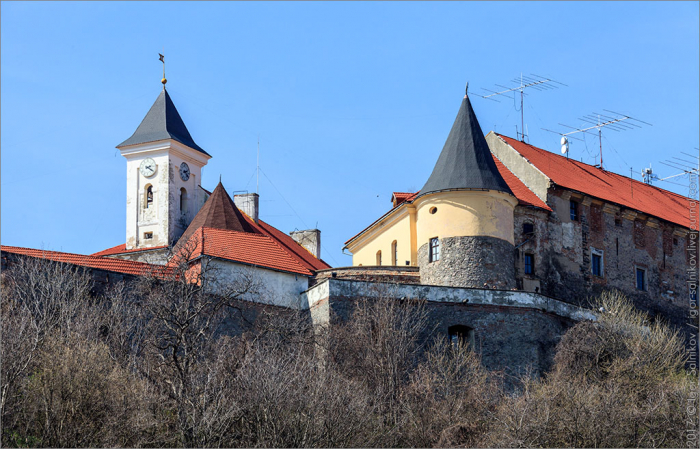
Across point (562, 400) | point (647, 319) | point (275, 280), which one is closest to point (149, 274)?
point (275, 280)

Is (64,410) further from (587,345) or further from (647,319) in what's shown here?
(647,319)

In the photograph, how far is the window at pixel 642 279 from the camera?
198ft

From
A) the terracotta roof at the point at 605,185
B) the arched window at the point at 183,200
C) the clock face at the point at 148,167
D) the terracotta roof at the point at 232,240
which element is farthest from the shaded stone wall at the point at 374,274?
the clock face at the point at 148,167

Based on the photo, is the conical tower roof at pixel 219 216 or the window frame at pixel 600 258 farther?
the conical tower roof at pixel 219 216

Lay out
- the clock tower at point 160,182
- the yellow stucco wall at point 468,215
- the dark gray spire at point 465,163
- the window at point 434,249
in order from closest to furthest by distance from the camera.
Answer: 1. the yellow stucco wall at point 468,215
2. the window at point 434,249
3. the dark gray spire at point 465,163
4. the clock tower at point 160,182

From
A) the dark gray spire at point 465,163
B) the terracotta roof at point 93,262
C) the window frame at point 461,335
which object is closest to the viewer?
the terracotta roof at point 93,262

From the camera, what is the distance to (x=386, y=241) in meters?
59.2

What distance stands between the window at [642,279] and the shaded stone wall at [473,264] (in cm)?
1064

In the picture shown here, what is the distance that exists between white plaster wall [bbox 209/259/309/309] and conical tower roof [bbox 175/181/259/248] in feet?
23.4

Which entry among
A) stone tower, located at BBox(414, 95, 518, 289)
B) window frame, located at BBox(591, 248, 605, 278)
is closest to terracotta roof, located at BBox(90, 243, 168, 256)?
stone tower, located at BBox(414, 95, 518, 289)

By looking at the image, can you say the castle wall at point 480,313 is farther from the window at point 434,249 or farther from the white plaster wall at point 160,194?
the white plaster wall at point 160,194

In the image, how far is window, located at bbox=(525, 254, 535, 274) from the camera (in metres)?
55.3

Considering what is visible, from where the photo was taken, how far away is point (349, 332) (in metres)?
48.2

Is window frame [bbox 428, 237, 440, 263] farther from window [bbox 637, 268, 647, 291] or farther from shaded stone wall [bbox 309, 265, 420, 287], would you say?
window [bbox 637, 268, 647, 291]
